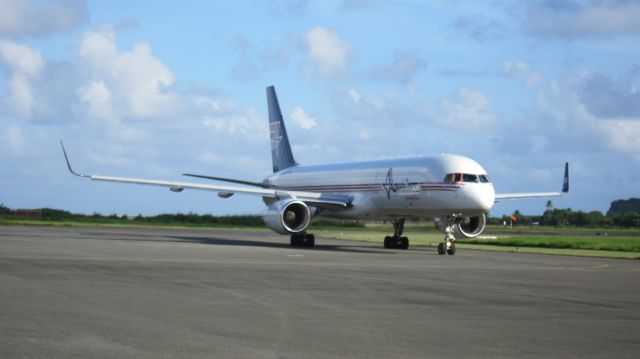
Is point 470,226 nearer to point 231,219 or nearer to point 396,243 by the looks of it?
point 396,243

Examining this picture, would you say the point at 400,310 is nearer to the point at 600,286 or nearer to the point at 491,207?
the point at 600,286

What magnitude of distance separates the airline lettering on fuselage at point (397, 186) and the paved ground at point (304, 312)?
13569 millimetres

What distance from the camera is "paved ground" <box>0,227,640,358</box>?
9320 millimetres

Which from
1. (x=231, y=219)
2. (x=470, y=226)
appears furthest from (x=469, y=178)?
(x=231, y=219)

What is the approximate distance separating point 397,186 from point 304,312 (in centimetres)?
2520

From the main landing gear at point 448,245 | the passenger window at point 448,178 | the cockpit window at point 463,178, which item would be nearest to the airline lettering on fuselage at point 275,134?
the passenger window at point 448,178

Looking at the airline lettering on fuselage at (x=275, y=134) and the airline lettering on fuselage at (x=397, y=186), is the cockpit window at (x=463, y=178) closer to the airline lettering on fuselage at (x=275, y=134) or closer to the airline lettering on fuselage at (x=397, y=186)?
the airline lettering on fuselage at (x=397, y=186)

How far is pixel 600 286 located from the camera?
18.7 meters

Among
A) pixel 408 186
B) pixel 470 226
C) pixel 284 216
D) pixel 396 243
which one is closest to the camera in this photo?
pixel 408 186

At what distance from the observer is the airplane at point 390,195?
1361 inches

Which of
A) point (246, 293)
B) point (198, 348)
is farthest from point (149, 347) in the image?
point (246, 293)

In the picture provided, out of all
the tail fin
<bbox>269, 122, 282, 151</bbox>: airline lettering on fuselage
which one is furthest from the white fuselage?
<bbox>269, 122, 282, 151</bbox>: airline lettering on fuselage

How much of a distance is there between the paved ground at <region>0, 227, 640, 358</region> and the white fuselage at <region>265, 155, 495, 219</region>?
11.7 metres

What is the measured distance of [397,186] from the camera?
123 feet
